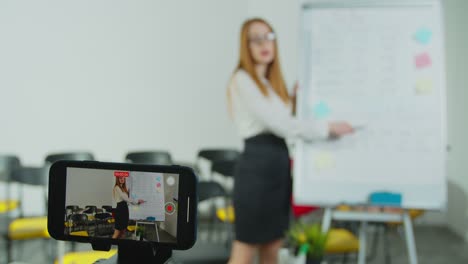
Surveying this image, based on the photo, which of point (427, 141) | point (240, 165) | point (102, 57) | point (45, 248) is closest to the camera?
point (240, 165)

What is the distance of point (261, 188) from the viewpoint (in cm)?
212

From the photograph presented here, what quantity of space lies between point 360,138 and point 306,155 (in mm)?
276

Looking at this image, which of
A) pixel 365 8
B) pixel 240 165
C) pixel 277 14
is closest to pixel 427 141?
pixel 365 8

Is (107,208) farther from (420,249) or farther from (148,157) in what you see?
(420,249)

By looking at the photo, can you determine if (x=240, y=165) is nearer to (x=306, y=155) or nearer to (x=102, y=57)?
(x=306, y=155)

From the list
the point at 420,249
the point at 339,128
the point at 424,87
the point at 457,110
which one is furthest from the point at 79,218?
the point at 457,110

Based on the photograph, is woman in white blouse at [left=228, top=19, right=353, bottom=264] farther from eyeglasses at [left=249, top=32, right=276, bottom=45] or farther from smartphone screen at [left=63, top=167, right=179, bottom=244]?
smartphone screen at [left=63, top=167, right=179, bottom=244]

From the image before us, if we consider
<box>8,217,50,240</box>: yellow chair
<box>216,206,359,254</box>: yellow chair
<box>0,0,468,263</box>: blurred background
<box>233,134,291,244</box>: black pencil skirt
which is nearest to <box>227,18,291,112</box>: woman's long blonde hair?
<box>233,134,291,244</box>: black pencil skirt

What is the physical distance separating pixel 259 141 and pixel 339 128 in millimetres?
478

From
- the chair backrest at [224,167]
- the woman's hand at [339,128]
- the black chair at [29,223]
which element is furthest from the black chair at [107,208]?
the chair backrest at [224,167]

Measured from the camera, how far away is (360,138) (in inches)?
95.0

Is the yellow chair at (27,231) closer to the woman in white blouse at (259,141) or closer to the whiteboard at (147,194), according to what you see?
the woman in white blouse at (259,141)

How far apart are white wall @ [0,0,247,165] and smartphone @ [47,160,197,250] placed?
436 centimetres

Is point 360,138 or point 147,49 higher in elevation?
point 147,49
